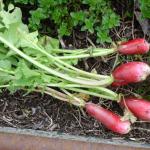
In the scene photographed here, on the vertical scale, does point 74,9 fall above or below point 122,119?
above

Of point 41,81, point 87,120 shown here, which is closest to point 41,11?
point 41,81

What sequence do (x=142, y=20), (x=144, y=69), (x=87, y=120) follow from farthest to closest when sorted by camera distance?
(x=142, y=20), (x=87, y=120), (x=144, y=69)

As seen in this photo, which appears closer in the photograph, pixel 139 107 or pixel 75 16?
pixel 139 107

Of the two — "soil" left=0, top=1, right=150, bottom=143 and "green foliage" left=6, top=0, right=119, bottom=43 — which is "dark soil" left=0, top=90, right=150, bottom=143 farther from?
"green foliage" left=6, top=0, right=119, bottom=43

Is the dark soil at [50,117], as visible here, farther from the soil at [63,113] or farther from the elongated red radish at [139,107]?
the elongated red radish at [139,107]

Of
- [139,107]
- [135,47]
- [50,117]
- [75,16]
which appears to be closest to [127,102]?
[139,107]

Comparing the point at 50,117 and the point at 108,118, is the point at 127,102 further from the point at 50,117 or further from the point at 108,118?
the point at 50,117

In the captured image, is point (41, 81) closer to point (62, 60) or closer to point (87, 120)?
point (62, 60)
